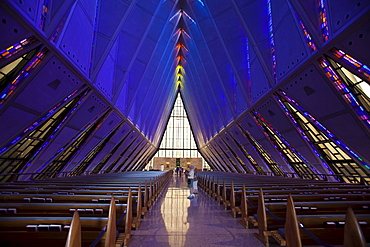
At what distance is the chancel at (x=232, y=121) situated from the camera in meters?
3.53

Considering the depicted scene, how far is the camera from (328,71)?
6.78 m

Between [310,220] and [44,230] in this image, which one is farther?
[310,220]

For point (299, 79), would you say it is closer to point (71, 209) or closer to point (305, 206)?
point (305, 206)

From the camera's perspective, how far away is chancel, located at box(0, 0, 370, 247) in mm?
3525

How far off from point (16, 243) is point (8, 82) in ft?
17.0

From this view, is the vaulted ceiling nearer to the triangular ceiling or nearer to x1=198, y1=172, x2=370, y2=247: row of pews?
the triangular ceiling

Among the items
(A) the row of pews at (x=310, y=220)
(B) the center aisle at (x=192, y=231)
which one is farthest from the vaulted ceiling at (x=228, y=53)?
(B) the center aisle at (x=192, y=231)

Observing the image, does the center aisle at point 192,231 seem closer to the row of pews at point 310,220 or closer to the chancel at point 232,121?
the chancel at point 232,121

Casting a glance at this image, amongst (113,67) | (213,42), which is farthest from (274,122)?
(113,67)

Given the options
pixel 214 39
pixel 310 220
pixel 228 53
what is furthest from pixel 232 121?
pixel 310 220

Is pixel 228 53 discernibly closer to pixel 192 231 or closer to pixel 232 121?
pixel 232 121

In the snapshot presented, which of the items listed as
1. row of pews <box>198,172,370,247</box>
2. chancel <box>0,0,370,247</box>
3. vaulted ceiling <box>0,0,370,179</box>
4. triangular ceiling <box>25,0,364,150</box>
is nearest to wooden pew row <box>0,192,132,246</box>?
chancel <box>0,0,370,247</box>

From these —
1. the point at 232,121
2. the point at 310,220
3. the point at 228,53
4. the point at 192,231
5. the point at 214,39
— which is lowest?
the point at 192,231

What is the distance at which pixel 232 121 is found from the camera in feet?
53.0
